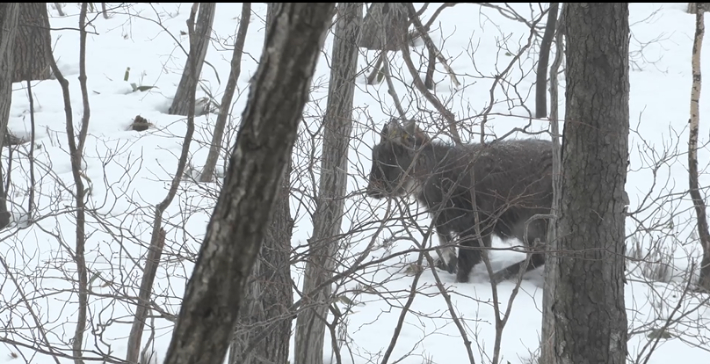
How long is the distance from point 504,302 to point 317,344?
2.03 m

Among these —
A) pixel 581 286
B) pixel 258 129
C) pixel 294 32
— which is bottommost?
pixel 581 286

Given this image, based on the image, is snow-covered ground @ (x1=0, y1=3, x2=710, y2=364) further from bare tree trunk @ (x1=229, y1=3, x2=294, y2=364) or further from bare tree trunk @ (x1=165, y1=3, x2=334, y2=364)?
bare tree trunk @ (x1=165, y1=3, x2=334, y2=364)

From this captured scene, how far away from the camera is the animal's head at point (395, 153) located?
14.0 ft

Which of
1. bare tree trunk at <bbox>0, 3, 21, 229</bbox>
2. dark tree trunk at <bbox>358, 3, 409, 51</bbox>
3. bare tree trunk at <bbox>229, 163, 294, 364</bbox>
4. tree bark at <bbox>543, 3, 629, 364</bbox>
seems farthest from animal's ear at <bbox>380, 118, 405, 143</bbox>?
bare tree trunk at <bbox>0, 3, 21, 229</bbox>

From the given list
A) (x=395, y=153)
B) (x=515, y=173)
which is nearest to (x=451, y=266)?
(x=515, y=173)

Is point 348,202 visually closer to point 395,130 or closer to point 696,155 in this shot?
point 395,130

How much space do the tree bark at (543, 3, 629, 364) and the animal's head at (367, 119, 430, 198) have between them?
0.79 meters

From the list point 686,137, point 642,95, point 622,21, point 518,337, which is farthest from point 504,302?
→ point 642,95

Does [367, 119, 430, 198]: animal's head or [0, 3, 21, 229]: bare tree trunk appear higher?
[0, 3, 21, 229]: bare tree trunk

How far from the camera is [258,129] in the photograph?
168 centimetres

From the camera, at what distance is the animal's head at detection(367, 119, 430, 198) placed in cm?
427

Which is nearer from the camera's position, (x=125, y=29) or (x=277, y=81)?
(x=277, y=81)

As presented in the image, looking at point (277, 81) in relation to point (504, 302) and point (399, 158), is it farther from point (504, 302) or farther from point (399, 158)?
point (504, 302)

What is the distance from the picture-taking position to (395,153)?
210 inches
